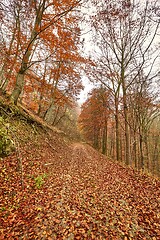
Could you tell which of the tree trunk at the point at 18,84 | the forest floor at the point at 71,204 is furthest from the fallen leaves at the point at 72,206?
the tree trunk at the point at 18,84

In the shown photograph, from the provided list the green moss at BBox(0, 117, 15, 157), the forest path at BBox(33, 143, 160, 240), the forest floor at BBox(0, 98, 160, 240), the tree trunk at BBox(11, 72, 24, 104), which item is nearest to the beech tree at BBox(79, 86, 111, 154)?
the tree trunk at BBox(11, 72, 24, 104)

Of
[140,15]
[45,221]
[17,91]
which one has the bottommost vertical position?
[45,221]

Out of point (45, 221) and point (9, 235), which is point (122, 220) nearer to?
point (45, 221)

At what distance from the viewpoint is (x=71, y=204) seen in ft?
14.3

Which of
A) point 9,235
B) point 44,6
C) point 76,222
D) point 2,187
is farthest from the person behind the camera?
point 44,6

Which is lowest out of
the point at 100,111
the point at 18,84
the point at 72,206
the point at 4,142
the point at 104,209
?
the point at 72,206

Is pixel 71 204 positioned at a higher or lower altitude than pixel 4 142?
lower

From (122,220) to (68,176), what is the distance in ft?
10.9

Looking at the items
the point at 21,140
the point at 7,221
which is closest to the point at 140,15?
the point at 21,140

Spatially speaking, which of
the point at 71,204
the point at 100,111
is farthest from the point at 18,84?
the point at 100,111

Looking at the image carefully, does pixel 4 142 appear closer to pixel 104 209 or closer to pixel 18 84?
pixel 18 84

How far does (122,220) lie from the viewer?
3.77 metres

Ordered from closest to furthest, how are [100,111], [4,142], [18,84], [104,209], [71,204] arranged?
1. [104,209]
2. [71,204]
3. [4,142]
4. [18,84]
5. [100,111]

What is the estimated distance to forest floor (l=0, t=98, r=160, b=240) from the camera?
3281mm
